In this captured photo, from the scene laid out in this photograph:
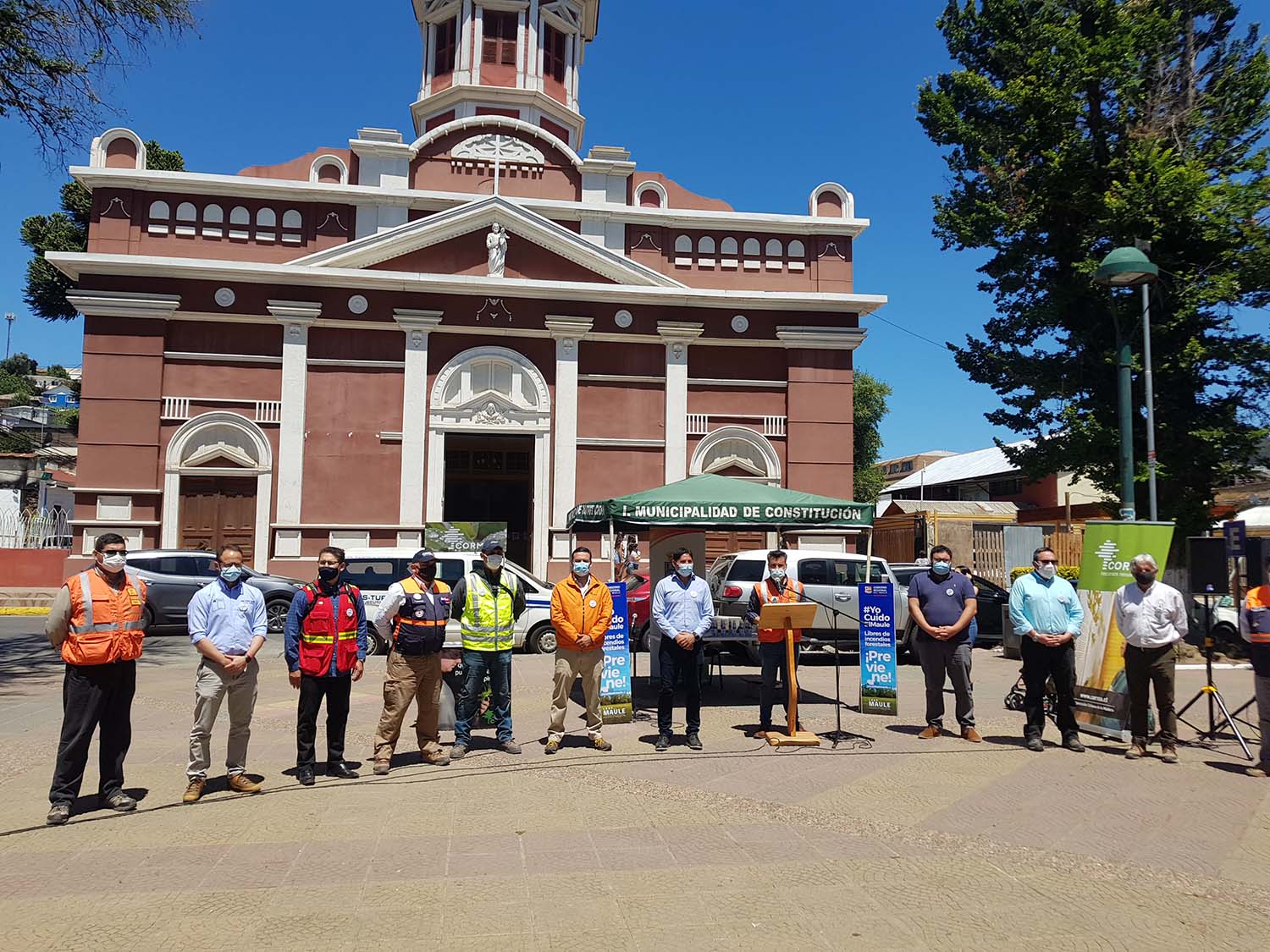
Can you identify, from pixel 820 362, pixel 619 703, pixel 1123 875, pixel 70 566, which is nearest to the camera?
pixel 1123 875

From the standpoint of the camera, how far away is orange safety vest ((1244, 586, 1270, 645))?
27.0ft

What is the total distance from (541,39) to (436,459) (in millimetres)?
14573

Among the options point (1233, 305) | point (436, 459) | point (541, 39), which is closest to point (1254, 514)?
point (1233, 305)

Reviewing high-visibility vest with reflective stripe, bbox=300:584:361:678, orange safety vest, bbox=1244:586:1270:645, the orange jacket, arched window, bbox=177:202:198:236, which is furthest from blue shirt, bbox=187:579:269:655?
arched window, bbox=177:202:198:236

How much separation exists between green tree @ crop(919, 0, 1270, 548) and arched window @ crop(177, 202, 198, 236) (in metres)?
18.6

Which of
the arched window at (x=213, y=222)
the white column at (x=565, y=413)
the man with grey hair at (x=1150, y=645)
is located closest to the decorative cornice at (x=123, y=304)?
the arched window at (x=213, y=222)

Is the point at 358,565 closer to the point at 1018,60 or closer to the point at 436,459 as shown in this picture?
the point at 436,459

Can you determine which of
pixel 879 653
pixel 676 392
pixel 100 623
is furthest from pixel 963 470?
pixel 100 623

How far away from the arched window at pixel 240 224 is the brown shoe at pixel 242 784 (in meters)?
20.3

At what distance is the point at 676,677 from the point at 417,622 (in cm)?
268

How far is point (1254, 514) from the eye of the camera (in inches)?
939

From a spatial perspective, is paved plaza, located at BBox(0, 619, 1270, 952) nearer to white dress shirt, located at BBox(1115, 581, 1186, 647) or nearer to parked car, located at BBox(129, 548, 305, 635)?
white dress shirt, located at BBox(1115, 581, 1186, 647)

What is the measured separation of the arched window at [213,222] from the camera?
23.8m

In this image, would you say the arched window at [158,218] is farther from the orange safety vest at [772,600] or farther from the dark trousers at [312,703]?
the orange safety vest at [772,600]
